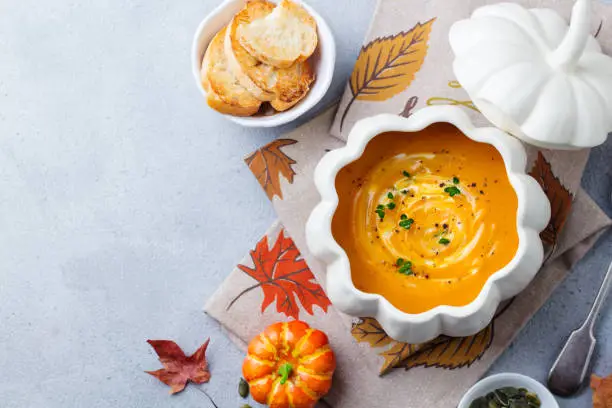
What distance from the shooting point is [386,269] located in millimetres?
1640

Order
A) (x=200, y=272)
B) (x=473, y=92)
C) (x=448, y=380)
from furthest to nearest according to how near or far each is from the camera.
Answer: (x=200, y=272)
(x=448, y=380)
(x=473, y=92)

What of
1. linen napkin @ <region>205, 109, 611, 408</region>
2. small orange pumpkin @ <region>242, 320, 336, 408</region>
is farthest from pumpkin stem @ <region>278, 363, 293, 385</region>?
linen napkin @ <region>205, 109, 611, 408</region>

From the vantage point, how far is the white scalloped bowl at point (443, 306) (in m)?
1.54

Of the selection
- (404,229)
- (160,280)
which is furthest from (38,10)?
(404,229)

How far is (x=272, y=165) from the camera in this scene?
5.96 ft

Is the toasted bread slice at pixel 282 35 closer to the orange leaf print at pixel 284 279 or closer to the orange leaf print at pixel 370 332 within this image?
the orange leaf print at pixel 284 279

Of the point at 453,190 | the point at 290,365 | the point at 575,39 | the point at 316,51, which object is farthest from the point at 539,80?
the point at 290,365

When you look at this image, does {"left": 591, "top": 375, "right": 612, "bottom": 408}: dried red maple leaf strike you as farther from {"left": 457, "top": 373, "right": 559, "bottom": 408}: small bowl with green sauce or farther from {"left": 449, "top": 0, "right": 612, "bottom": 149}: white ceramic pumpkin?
{"left": 449, "top": 0, "right": 612, "bottom": 149}: white ceramic pumpkin

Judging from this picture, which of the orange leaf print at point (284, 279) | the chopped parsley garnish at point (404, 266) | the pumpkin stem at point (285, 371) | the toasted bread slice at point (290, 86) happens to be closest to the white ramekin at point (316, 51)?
the toasted bread slice at point (290, 86)

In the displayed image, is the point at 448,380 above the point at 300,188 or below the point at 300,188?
below

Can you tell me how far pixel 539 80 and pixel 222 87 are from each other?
0.64m

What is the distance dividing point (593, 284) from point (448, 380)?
38 cm

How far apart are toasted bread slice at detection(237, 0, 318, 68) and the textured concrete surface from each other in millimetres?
155

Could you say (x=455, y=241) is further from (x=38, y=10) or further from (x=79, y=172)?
(x=38, y=10)
